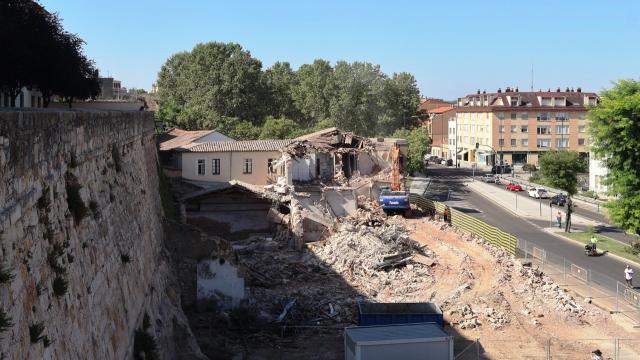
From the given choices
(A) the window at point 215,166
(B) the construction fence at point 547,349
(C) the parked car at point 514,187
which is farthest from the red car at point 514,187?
(B) the construction fence at point 547,349

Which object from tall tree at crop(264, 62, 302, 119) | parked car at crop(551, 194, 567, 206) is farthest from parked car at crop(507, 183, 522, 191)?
tall tree at crop(264, 62, 302, 119)

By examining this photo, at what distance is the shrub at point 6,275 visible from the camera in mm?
6947

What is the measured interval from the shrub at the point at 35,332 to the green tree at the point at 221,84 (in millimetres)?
69608

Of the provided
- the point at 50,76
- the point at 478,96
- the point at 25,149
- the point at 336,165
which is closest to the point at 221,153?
the point at 336,165

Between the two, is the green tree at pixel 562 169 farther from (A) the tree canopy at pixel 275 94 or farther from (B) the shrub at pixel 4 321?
(B) the shrub at pixel 4 321

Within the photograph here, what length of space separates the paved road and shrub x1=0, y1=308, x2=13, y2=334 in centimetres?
2662

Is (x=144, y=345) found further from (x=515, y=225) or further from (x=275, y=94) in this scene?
(x=275, y=94)

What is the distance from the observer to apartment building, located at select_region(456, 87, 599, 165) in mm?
91875

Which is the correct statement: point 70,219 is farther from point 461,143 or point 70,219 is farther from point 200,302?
point 461,143

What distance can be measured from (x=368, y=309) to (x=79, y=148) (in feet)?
46.7

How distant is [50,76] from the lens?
2780 centimetres

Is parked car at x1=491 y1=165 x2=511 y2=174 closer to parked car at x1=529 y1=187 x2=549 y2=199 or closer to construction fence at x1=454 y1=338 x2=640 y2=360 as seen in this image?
parked car at x1=529 y1=187 x2=549 y2=199

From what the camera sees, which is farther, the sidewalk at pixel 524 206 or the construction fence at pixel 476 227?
the sidewalk at pixel 524 206

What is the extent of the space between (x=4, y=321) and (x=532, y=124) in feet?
300
